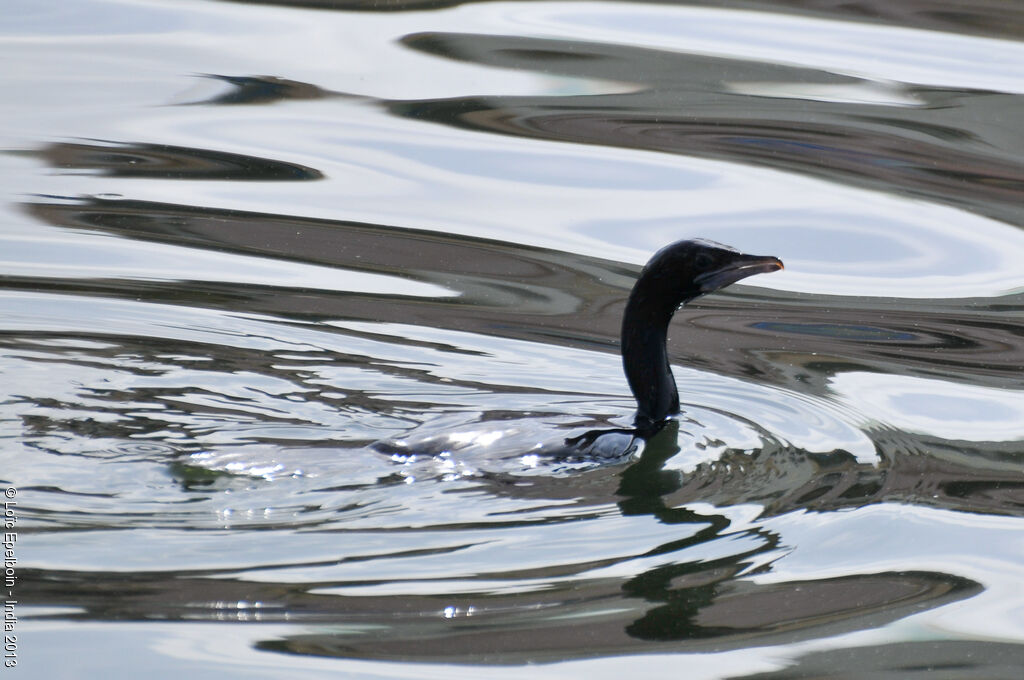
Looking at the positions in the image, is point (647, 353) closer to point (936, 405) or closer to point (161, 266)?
point (936, 405)

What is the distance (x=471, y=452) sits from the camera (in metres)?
4.98

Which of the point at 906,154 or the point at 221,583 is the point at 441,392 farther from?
the point at 906,154

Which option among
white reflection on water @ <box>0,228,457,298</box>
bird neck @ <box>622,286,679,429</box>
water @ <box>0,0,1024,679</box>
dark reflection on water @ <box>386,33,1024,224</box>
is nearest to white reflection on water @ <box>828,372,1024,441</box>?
water @ <box>0,0,1024,679</box>

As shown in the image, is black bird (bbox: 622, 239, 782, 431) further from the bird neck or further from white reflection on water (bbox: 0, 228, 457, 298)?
white reflection on water (bbox: 0, 228, 457, 298)

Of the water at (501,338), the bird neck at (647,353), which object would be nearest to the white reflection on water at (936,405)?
the water at (501,338)

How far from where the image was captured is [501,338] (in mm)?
6641

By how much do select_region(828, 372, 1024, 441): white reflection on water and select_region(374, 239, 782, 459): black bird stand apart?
0.94 m

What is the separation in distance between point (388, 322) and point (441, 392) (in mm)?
956

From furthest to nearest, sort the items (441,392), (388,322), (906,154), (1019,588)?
(906,154) < (388,322) < (441,392) < (1019,588)

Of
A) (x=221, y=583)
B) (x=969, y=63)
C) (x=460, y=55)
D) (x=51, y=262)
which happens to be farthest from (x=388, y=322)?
(x=969, y=63)

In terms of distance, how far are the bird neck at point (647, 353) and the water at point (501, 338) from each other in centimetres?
13

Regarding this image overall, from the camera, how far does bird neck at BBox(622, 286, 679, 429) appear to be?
18.0 ft

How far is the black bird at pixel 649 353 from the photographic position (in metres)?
5.04

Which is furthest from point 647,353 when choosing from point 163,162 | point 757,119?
point 163,162
